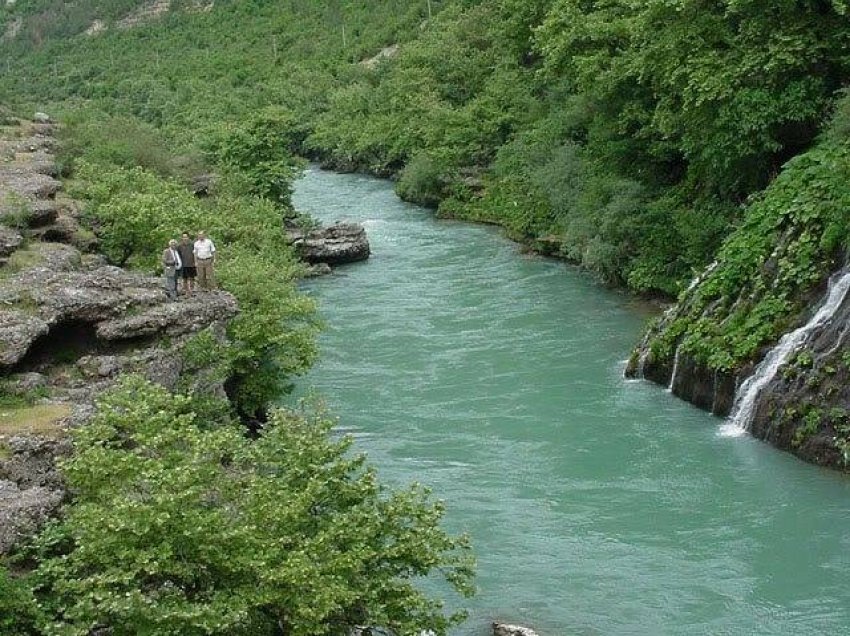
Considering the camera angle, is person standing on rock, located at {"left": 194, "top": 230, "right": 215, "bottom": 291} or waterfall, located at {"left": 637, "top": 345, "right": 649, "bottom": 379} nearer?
person standing on rock, located at {"left": 194, "top": 230, "right": 215, "bottom": 291}

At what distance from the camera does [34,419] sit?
19.7 m

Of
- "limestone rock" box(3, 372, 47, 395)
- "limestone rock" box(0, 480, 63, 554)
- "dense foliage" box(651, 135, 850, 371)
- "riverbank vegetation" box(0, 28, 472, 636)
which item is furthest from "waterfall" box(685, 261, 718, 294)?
"limestone rock" box(0, 480, 63, 554)

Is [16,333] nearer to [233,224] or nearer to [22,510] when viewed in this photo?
[22,510]

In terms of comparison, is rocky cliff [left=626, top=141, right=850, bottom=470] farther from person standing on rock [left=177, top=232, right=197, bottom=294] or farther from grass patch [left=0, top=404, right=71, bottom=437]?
grass patch [left=0, top=404, right=71, bottom=437]

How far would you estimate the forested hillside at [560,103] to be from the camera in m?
32.8

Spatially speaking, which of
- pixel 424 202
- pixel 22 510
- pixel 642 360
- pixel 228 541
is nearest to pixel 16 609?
pixel 22 510

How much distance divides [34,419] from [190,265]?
7.42 metres

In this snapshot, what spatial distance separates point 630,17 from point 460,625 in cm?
2994

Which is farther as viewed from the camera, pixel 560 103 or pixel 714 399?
pixel 560 103

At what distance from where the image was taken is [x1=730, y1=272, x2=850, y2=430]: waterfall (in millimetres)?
26062

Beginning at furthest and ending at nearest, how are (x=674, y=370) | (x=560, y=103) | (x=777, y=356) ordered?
(x=560, y=103)
(x=674, y=370)
(x=777, y=356)

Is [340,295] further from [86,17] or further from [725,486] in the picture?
[86,17]

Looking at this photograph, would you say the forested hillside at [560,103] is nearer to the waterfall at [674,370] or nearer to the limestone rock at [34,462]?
the waterfall at [674,370]

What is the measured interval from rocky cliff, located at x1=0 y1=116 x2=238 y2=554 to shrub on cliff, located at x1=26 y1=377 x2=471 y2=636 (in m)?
1.70
